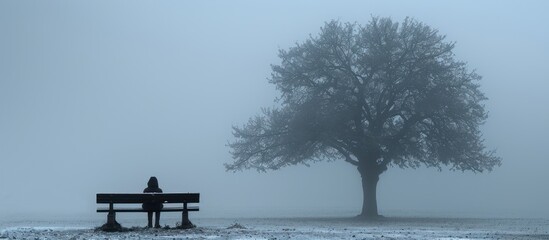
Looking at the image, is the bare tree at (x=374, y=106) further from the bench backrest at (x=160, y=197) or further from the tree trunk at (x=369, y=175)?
the bench backrest at (x=160, y=197)

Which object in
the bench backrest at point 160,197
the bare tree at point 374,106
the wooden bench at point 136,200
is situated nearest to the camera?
the wooden bench at point 136,200

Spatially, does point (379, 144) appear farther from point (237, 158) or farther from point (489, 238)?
point (489, 238)

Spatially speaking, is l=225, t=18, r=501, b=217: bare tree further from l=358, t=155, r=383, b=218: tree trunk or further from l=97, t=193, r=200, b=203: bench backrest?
l=97, t=193, r=200, b=203: bench backrest

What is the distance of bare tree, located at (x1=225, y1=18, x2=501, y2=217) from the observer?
48.8 meters

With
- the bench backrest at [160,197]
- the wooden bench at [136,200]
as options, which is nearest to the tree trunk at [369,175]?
the wooden bench at [136,200]

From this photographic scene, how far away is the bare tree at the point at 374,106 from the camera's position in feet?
160

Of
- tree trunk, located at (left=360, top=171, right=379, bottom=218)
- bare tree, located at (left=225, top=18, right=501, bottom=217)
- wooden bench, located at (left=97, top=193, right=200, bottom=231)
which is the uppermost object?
bare tree, located at (left=225, top=18, right=501, bottom=217)

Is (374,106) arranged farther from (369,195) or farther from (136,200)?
(136,200)

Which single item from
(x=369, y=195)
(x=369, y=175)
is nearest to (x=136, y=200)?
(x=369, y=195)

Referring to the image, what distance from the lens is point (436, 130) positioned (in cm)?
4944

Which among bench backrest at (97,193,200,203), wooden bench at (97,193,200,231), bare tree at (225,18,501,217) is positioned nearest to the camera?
wooden bench at (97,193,200,231)

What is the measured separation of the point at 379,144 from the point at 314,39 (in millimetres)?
8191

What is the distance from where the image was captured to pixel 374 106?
5097 cm

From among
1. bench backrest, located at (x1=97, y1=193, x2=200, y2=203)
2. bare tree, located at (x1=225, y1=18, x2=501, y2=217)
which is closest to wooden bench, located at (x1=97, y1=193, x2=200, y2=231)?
bench backrest, located at (x1=97, y1=193, x2=200, y2=203)
